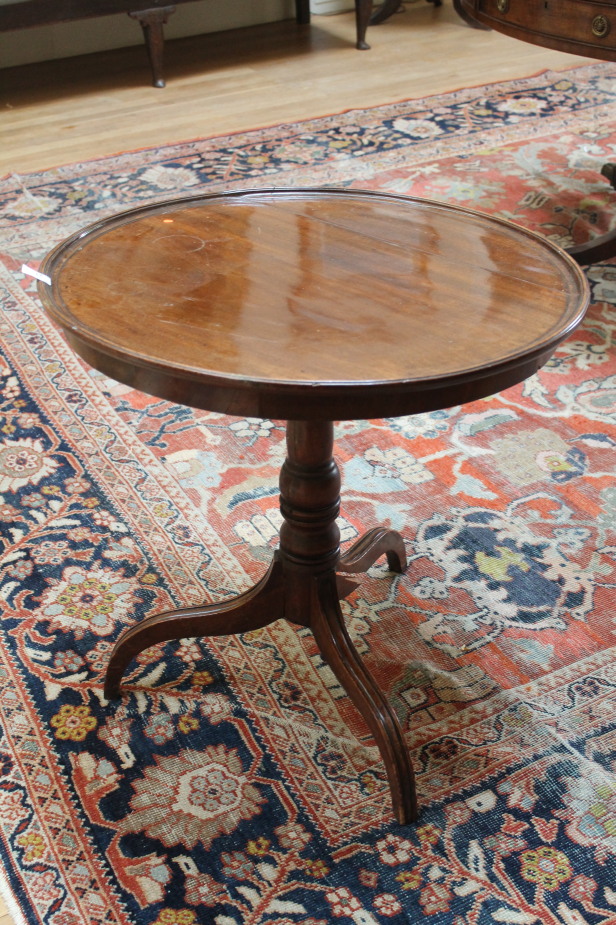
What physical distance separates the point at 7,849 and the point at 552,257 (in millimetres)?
1076

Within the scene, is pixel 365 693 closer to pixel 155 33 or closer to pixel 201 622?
pixel 201 622

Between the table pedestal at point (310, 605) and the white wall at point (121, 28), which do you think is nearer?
the table pedestal at point (310, 605)

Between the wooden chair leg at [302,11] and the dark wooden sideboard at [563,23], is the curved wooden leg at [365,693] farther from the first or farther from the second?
the wooden chair leg at [302,11]

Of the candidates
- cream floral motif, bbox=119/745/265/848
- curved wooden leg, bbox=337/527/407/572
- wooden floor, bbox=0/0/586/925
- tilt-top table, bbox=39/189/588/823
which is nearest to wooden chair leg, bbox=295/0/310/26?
Result: wooden floor, bbox=0/0/586/925

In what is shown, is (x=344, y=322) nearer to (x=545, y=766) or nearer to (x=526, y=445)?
(x=545, y=766)

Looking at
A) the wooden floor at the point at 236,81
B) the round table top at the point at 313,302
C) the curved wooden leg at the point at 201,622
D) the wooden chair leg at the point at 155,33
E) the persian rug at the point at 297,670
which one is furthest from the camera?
the wooden chair leg at the point at 155,33

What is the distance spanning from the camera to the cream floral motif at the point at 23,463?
2012 millimetres

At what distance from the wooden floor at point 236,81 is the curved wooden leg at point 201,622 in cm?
251

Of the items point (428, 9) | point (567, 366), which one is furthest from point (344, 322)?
point (428, 9)

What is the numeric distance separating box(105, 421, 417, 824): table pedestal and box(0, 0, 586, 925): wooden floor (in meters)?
2.52

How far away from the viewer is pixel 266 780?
1378 millimetres

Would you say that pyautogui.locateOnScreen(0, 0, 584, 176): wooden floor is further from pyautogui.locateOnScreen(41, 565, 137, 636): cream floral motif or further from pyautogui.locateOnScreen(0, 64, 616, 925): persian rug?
pyautogui.locateOnScreen(41, 565, 137, 636): cream floral motif

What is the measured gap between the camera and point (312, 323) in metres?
1.17

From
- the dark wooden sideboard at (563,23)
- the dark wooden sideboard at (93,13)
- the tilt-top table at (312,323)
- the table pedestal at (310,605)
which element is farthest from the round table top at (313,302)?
the dark wooden sideboard at (93,13)
